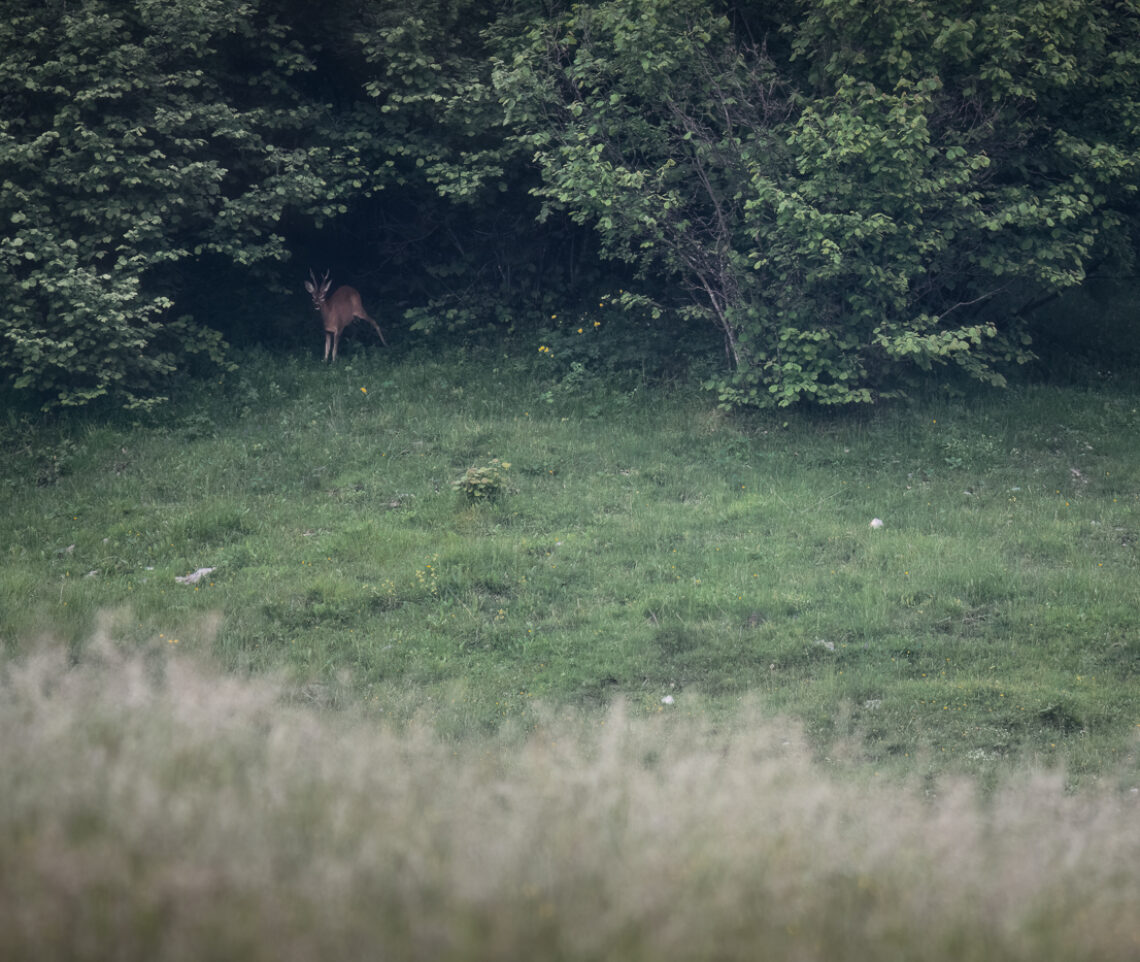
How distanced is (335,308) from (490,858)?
14730 millimetres

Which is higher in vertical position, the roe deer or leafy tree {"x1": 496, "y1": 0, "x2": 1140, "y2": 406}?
leafy tree {"x1": 496, "y1": 0, "x2": 1140, "y2": 406}

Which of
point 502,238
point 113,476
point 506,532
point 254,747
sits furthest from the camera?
point 502,238

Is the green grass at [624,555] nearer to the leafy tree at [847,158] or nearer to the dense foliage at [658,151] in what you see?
the dense foliage at [658,151]

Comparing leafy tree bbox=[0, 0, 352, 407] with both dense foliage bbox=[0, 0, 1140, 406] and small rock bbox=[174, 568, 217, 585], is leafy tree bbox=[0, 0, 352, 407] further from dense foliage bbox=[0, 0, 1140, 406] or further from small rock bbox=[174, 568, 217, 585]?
small rock bbox=[174, 568, 217, 585]

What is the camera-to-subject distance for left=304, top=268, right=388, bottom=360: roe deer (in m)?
16.2

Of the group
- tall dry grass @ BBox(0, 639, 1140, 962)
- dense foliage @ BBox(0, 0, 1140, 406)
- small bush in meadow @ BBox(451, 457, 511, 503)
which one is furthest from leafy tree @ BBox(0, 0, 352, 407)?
tall dry grass @ BBox(0, 639, 1140, 962)

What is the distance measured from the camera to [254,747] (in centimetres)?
341

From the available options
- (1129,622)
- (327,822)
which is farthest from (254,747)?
(1129,622)

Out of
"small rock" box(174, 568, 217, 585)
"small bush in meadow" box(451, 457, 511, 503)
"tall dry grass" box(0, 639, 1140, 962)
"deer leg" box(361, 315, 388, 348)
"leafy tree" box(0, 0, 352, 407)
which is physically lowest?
"small rock" box(174, 568, 217, 585)

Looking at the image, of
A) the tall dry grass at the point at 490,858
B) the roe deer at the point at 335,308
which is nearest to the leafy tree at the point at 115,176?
the roe deer at the point at 335,308

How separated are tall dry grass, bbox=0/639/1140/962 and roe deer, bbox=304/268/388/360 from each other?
1319cm

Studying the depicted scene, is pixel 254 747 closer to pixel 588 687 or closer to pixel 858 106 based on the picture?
pixel 588 687

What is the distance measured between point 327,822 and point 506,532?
8.00 meters

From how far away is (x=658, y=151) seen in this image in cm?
1410
